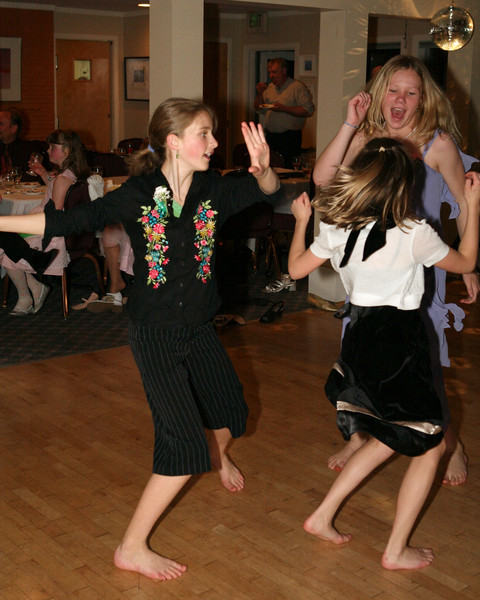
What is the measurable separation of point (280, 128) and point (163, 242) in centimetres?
727

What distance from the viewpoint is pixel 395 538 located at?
2637 mm

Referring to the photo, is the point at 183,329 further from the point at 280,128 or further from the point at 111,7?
the point at 111,7

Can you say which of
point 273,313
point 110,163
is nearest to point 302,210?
point 273,313

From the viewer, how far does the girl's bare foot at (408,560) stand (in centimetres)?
265

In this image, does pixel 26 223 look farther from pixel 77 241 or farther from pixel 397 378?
pixel 77 241

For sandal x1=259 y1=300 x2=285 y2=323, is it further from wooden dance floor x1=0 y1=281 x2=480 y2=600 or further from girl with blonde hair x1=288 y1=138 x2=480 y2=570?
girl with blonde hair x1=288 y1=138 x2=480 y2=570

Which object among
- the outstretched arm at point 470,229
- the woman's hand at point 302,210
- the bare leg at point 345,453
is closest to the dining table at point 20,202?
the bare leg at point 345,453

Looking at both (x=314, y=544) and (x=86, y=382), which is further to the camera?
(x=86, y=382)

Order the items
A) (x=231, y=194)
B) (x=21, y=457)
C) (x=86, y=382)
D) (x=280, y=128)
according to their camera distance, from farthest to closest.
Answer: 1. (x=280, y=128)
2. (x=86, y=382)
3. (x=21, y=457)
4. (x=231, y=194)

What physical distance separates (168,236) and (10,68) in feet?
33.2

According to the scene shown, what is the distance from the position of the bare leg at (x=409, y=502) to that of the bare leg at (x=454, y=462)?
2.38 feet

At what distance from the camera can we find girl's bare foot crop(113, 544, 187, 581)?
2596 mm

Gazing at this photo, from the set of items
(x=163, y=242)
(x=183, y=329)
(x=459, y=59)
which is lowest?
(x=183, y=329)

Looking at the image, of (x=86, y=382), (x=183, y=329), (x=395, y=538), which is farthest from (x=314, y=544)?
(x=86, y=382)
